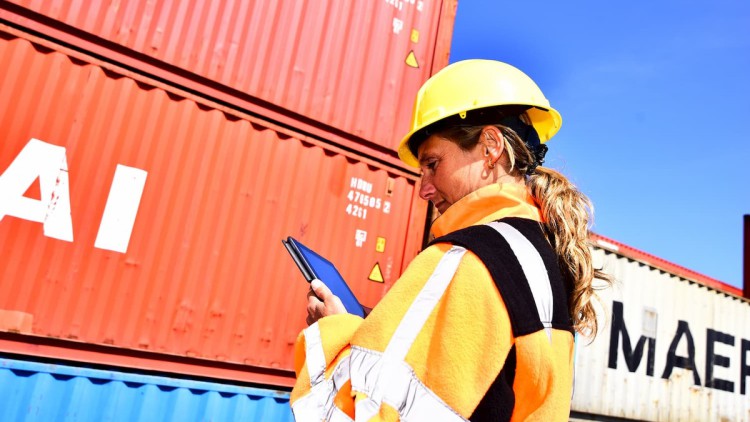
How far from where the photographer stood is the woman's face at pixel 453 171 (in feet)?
4.84

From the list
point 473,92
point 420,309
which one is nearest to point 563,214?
point 473,92

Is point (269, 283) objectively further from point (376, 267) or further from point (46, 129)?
point (46, 129)

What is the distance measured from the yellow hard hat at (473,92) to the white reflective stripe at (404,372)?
2.20 ft

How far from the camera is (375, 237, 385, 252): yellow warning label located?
6.00 metres

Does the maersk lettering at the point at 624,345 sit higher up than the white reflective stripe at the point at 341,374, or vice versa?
the maersk lettering at the point at 624,345

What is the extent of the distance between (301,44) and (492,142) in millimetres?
4771

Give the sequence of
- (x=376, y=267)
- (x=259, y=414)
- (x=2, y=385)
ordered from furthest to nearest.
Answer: (x=376, y=267) < (x=259, y=414) < (x=2, y=385)

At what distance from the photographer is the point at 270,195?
209 inches

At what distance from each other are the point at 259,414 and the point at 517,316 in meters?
4.62

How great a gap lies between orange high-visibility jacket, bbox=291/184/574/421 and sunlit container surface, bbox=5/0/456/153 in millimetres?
4591

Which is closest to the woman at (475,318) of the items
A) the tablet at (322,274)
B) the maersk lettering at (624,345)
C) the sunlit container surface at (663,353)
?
the tablet at (322,274)

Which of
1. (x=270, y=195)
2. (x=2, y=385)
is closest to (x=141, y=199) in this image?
(x=270, y=195)

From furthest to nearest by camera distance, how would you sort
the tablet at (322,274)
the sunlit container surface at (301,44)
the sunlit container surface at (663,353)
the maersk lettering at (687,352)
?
the maersk lettering at (687,352) < the sunlit container surface at (663,353) < the sunlit container surface at (301,44) < the tablet at (322,274)

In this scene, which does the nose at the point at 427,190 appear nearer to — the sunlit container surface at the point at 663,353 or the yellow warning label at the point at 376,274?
the yellow warning label at the point at 376,274
